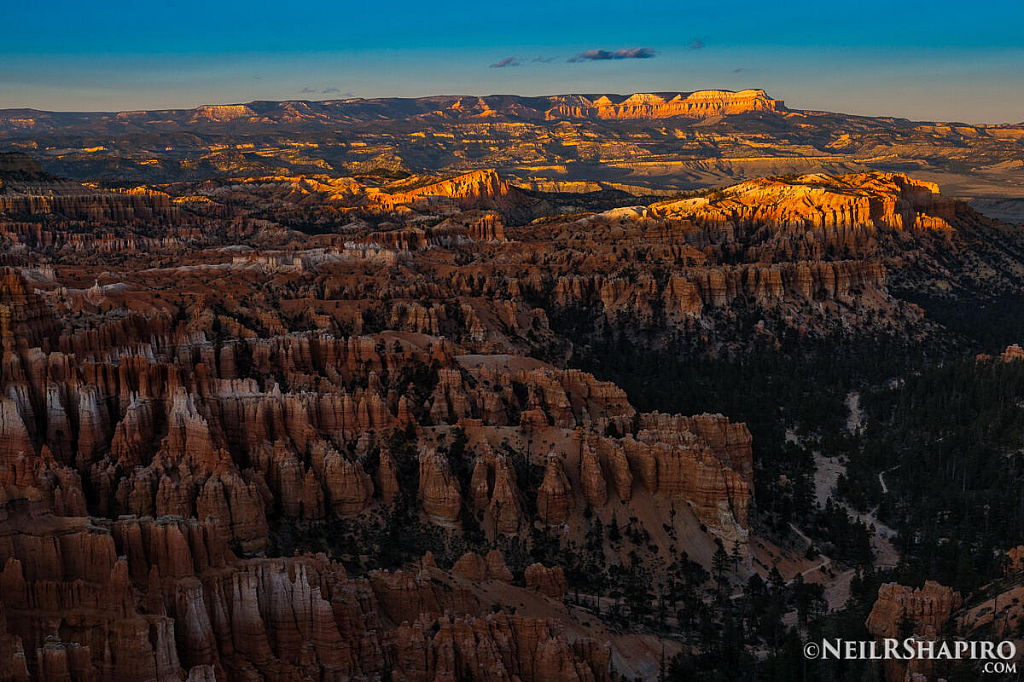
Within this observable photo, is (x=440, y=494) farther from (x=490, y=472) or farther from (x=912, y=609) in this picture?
(x=912, y=609)

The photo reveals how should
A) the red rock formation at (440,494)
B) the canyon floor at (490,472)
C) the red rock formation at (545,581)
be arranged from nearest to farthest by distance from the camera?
the canyon floor at (490,472)
the red rock formation at (545,581)
the red rock formation at (440,494)

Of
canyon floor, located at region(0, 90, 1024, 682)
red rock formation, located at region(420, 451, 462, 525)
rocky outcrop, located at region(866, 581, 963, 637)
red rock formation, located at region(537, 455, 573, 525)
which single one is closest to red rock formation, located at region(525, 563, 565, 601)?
canyon floor, located at region(0, 90, 1024, 682)

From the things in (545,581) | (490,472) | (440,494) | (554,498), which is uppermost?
(490,472)

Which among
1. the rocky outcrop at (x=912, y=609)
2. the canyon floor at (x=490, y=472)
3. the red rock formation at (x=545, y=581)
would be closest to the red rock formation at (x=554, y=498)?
the canyon floor at (x=490, y=472)

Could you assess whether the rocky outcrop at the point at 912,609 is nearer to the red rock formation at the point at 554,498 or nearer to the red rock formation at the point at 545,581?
the red rock formation at the point at 545,581

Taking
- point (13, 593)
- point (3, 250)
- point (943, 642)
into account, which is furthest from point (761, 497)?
point (3, 250)

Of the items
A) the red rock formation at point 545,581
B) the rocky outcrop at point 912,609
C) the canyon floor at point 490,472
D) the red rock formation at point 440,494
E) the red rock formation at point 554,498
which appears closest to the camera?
the canyon floor at point 490,472

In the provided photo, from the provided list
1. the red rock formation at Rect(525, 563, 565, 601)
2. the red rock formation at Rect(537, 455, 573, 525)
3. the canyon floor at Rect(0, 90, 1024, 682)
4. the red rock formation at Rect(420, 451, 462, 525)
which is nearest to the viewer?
the canyon floor at Rect(0, 90, 1024, 682)

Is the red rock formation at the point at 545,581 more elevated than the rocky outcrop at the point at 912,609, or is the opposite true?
the rocky outcrop at the point at 912,609

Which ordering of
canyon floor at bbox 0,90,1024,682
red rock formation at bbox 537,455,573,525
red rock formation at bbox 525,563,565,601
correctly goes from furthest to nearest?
1. red rock formation at bbox 537,455,573,525
2. red rock formation at bbox 525,563,565,601
3. canyon floor at bbox 0,90,1024,682

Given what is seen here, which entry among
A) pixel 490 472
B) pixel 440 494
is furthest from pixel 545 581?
pixel 490 472

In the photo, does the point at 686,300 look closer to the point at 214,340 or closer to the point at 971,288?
the point at 971,288

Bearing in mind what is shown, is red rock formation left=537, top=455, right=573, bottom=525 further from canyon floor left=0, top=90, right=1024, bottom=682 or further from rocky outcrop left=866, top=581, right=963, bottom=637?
rocky outcrop left=866, top=581, right=963, bottom=637
